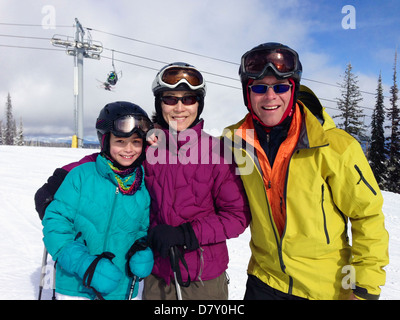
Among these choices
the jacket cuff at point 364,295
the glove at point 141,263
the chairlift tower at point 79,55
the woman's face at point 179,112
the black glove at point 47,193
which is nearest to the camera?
the jacket cuff at point 364,295

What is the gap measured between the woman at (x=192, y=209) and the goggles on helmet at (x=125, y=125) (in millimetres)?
224

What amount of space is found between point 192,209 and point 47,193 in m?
1.29

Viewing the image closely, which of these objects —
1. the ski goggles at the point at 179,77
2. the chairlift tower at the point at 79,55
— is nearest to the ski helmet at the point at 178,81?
the ski goggles at the point at 179,77

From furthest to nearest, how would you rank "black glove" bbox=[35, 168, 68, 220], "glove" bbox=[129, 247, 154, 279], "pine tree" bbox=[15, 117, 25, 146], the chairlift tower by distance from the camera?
"pine tree" bbox=[15, 117, 25, 146] → the chairlift tower → "black glove" bbox=[35, 168, 68, 220] → "glove" bbox=[129, 247, 154, 279]

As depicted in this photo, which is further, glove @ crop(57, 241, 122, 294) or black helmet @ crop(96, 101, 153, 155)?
black helmet @ crop(96, 101, 153, 155)

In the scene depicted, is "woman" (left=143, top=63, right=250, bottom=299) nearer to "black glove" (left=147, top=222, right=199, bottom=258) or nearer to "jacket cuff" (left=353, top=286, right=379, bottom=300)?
"black glove" (left=147, top=222, right=199, bottom=258)

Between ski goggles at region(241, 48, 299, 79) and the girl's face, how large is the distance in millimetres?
1137

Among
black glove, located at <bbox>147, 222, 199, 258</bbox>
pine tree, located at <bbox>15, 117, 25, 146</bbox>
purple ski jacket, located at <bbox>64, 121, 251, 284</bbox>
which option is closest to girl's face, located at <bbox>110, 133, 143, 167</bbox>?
purple ski jacket, located at <bbox>64, 121, 251, 284</bbox>

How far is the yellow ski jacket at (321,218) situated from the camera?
67.4 inches

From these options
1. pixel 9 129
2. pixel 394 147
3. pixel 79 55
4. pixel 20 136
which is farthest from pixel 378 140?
pixel 9 129

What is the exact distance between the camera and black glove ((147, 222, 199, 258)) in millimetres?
1833

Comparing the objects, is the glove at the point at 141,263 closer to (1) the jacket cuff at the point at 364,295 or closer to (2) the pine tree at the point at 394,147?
(1) the jacket cuff at the point at 364,295

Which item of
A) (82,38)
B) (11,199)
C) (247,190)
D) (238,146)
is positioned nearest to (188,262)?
(247,190)
